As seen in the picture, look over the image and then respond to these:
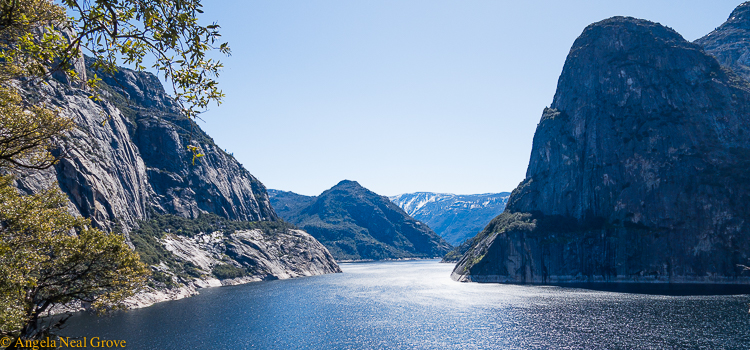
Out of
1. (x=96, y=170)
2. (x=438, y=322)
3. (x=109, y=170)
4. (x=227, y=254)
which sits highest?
(x=109, y=170)

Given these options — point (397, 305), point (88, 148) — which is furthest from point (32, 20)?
point (88, 148)

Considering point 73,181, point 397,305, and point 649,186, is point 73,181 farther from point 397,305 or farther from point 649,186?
point 649,186

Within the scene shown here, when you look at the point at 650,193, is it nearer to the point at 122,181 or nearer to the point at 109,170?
the point at 109,170

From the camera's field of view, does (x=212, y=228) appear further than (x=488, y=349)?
Yes

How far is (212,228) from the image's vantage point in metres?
188

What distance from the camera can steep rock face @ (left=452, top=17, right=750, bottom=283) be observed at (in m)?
148

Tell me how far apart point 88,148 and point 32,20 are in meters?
139

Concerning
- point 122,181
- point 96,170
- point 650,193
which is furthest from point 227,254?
point 650,193

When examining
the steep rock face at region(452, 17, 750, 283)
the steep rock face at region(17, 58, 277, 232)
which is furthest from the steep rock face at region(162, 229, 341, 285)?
the steep rock face at region(452, 17, 750, 283)

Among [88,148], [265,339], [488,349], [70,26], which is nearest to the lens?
[70,26]

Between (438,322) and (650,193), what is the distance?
132399mm

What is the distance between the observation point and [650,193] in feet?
545

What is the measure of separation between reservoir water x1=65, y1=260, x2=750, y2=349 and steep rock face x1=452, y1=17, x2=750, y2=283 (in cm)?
4717

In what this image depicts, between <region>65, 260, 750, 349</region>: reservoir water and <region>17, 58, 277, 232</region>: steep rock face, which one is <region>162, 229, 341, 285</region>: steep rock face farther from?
<region>65, 260, 750, 349</region>: reservoir water
